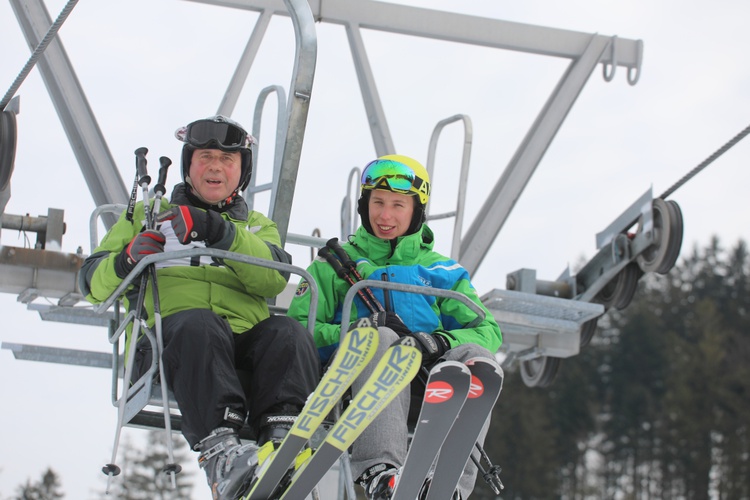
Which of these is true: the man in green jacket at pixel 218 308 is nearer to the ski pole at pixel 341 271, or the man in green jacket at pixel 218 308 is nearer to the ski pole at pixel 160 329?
the ski pole at pixel 160 329

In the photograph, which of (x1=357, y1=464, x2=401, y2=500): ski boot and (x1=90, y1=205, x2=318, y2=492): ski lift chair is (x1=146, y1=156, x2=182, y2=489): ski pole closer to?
(x1=90, y1=205, x2=318, y2=492): ski lift chair

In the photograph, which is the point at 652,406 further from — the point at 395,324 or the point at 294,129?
the point at 395,324

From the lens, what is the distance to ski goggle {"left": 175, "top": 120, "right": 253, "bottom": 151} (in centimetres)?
498

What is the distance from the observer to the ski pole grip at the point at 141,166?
15.3 feet

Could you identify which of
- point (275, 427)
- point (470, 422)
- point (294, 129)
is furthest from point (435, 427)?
point (294, 129)

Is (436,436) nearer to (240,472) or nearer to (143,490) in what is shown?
(240,472)

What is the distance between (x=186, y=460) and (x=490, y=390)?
4854cm

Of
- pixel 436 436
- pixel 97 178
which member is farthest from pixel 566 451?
pixel 436 436

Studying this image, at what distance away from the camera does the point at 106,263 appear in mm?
4602

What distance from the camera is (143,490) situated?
43562 mm

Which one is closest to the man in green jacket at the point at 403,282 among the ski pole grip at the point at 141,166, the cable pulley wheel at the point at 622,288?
the ski pole grip at the point at 141,166

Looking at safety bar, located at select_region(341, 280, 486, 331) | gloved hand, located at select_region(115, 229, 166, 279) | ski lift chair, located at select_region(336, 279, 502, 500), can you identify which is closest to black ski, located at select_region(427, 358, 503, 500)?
ski lift chair, located at select_region(336, 279, 502, 500)

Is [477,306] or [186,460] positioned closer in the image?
[477,306]

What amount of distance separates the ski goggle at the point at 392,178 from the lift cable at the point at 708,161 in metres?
2.40
